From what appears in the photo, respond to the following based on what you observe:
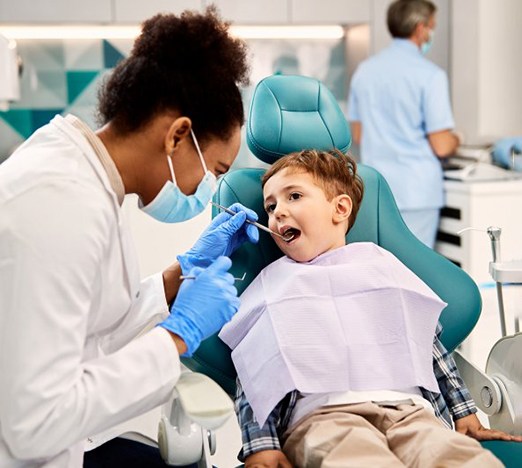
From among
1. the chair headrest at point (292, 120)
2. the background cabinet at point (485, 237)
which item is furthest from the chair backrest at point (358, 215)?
the background cabinet at point (485, 237)

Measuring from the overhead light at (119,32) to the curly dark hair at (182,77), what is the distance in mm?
2568

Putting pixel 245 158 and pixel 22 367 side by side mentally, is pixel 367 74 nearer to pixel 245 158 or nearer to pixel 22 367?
pixel 245 158

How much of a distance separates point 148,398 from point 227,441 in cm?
154

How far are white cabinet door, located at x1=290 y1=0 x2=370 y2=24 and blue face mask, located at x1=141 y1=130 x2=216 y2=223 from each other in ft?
9.09

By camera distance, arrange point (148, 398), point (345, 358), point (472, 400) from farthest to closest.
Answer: point (472, 400) < point (345, 358) < point (148, 398)

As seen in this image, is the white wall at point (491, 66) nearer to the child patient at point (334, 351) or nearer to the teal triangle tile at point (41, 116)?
the teal triangle tile at point (41, 116)

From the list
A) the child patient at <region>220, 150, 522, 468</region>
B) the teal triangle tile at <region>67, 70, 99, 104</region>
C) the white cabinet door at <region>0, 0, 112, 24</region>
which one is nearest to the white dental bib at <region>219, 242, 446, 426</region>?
the child patient at <region>220, 150, 522, 468</region>

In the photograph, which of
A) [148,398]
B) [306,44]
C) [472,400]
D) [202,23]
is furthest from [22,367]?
[306,44]

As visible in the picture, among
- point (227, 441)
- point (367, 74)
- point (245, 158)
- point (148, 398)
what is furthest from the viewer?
point (245, 158)

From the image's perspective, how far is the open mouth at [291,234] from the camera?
168 centimetres

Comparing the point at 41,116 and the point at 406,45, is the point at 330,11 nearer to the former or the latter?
the point at 406,45

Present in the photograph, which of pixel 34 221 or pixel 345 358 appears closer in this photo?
pixel 34 221

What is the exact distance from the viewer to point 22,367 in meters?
1.05

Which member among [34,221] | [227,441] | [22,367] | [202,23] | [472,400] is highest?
[202,23]
